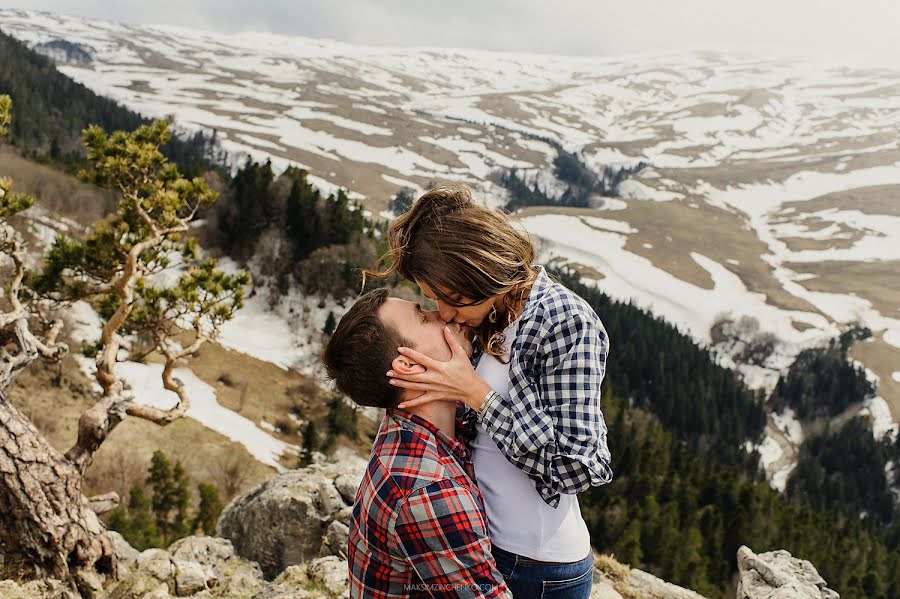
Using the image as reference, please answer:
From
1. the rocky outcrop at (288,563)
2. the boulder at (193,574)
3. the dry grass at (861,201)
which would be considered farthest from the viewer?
the dry grass at (861,201)

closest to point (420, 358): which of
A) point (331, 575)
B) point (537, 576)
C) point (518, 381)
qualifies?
point (518, 381)

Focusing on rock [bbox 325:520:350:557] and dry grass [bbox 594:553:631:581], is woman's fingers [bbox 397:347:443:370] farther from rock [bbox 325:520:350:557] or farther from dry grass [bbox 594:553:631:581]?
rock [bbox 325:520:350:557]

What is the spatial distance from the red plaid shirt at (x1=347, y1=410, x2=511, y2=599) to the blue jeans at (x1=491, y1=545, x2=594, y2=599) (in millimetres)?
334

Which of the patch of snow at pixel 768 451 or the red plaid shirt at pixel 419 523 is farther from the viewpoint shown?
the patch of snow at pixel 768 451

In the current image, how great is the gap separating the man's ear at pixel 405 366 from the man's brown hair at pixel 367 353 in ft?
0.12

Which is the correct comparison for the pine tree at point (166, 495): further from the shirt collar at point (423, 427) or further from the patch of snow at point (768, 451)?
the patch of snow at point (768, 451)

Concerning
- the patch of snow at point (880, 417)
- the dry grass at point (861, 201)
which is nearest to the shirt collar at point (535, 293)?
the patch of snow at point (880, 417)

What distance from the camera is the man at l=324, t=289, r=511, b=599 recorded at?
2480 mm

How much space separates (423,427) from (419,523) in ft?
1.43

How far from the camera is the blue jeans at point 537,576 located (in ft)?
9.41

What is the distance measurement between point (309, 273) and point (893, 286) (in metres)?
123

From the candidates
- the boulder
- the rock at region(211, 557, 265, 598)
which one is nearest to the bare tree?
the boulder

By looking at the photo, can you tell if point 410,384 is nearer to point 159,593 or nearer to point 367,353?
point 367,353

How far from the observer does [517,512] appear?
283cm
